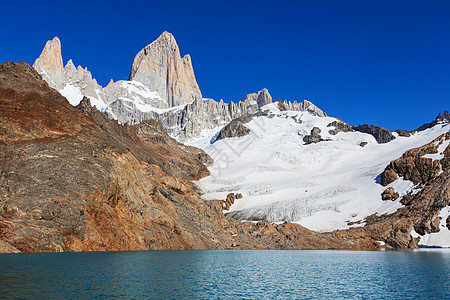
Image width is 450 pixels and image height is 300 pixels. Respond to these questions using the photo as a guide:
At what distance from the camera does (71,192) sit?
6050 centimetres

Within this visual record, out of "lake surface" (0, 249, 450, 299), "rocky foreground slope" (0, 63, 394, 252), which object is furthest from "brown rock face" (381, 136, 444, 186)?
"lake surface" (0, 249, 450, 299)

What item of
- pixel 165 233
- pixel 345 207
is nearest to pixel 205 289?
pixel 165 233

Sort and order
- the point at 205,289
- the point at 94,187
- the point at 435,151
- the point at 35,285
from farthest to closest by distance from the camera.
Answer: the point at 435,151
the point at 94,187
the point at 205,289
the point at 35,285

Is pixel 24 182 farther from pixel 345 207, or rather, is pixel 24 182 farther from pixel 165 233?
pixel 345 207

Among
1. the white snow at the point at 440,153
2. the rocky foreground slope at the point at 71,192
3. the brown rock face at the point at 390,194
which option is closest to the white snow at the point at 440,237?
the brown rock face at the point at 390,194

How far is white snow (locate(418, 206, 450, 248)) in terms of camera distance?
117 metres

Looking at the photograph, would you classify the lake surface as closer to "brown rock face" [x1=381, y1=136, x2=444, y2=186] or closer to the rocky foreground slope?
the rocky foreground slope

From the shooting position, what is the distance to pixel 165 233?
74188 mm

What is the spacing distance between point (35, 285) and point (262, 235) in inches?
3352

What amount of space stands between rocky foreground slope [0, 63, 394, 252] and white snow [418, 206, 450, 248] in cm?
6160

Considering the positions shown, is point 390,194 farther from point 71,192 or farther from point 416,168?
point 71,192

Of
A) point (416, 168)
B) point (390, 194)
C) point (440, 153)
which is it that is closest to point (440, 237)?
point (390, 194)

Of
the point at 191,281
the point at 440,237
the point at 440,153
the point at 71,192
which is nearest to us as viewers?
the point at 191,281

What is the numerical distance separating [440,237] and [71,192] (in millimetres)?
111971
